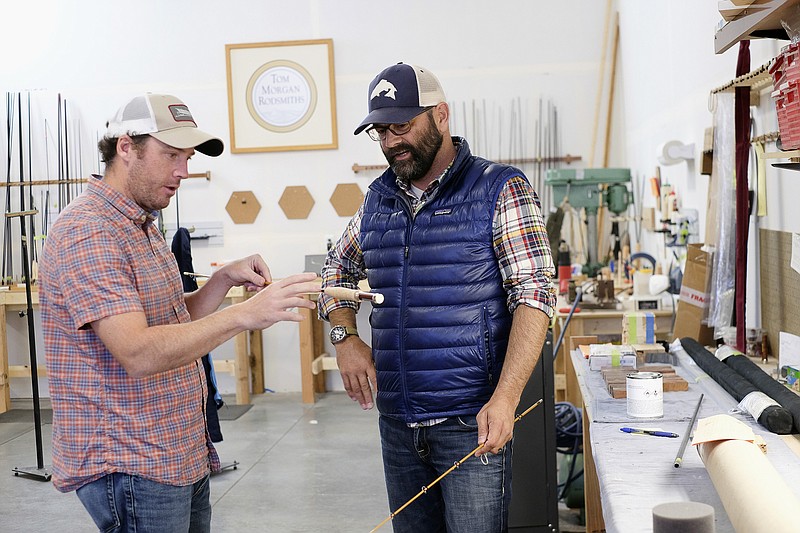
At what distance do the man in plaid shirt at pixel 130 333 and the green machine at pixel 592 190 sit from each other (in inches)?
157

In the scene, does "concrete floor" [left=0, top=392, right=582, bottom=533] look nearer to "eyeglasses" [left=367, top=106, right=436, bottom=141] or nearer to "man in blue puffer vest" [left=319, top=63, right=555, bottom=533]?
"man in blue puffer vest" [left=319, top=63, right=555, bottom=533]

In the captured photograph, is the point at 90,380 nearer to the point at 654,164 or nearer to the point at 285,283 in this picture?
the point at 285,283

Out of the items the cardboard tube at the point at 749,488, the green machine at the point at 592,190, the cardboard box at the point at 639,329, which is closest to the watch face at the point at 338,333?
the cardboard tube at the point at 749,488

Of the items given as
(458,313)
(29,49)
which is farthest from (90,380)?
(29,49)

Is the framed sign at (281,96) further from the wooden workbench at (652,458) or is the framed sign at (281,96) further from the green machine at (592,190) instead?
the wooden workbench at (652,458)

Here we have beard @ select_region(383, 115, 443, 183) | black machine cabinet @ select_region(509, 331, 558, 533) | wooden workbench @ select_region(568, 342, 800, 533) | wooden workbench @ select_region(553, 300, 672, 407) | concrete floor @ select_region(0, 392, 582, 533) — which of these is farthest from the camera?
wooden workbench @ select_region(553, 300, 672, 407)

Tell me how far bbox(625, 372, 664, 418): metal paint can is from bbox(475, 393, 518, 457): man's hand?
19.5 inches

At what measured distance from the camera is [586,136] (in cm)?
728

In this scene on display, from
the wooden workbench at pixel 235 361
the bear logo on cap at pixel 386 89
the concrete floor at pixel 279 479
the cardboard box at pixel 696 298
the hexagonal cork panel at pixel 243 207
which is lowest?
the concrete floor at pixel 279 479

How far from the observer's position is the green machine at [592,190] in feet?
19.4

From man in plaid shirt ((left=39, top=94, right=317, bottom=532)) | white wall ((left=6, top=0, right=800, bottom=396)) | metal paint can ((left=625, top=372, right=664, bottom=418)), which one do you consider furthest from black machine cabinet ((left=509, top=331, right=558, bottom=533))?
white wall ((left=6, top=0, right=800, bottom=396))

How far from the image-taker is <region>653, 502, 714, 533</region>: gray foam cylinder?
4.71ft

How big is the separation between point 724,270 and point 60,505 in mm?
3601

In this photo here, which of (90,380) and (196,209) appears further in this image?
(196,209)
